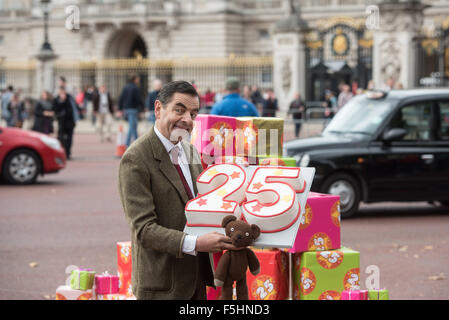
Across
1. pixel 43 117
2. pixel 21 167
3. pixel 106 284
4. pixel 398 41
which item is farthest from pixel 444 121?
pixel 398 41

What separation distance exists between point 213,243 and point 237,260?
0.72 feet

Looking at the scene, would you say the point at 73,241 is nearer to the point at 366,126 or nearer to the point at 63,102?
the point at 366,126

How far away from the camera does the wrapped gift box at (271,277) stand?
525 centimetres

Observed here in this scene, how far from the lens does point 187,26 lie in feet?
175

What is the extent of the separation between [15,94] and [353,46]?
2384cm

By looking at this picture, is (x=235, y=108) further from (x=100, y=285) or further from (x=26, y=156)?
(x=100, y=285)

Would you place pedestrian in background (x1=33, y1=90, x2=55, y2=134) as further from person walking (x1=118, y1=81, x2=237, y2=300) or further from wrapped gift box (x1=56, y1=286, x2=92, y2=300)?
person walking (x1=118, y1=81, x2=237, y2=300)

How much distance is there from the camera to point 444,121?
11.4m

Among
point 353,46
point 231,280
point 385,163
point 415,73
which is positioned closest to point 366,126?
point 385,163

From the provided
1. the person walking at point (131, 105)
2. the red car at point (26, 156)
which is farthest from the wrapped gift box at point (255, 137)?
the person walking at point (131, 105)

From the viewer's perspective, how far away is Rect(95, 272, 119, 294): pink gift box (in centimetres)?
525

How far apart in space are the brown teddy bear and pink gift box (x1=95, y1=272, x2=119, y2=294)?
1.36 meters

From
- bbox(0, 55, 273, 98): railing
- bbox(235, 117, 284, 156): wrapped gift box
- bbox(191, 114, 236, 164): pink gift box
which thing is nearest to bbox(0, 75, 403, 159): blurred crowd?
bbox(235, 117, 284, 156): wrapped gift box

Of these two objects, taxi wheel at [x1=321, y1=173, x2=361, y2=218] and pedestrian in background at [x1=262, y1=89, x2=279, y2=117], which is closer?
taxi wheel at [x1=321, y1=173, x2=361, y2=218]
